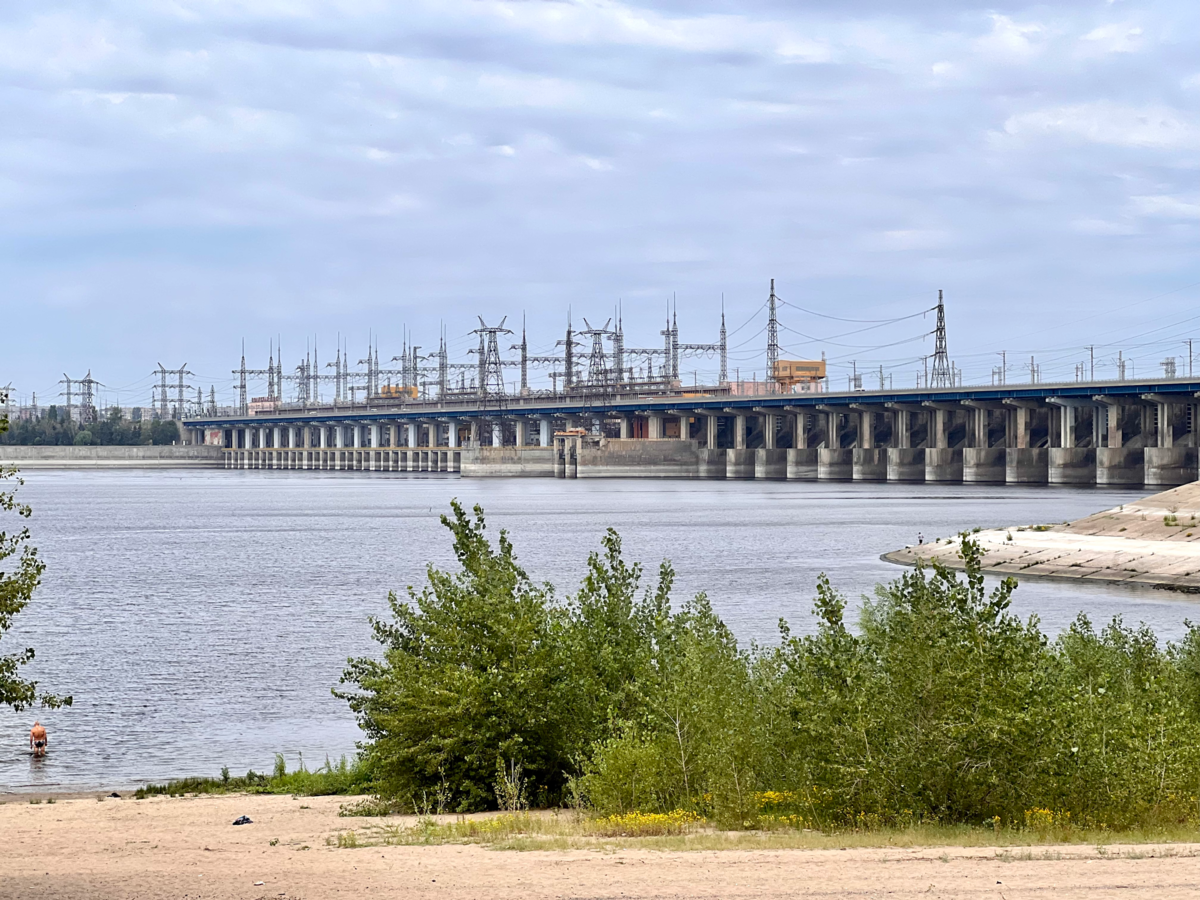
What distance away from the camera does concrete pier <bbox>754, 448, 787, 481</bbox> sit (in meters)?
189

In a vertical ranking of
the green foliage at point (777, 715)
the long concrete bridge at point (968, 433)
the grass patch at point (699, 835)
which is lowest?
the grass patch at point (699, 835)

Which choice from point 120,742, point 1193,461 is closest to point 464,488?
point 1193,461

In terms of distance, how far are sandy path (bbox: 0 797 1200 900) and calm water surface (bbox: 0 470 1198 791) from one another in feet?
31.5

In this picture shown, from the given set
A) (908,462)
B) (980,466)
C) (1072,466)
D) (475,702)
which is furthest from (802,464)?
(475,702)

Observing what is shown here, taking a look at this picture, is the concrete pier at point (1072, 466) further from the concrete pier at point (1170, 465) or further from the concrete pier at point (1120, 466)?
the concrete pier at point (1170, 465)

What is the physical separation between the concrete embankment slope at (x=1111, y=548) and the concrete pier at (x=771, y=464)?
12147 centimetres

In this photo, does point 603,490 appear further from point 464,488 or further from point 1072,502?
point 1072,502

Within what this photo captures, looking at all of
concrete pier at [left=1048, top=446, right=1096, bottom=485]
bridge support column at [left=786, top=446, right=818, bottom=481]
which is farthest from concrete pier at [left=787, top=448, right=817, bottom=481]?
Result: concrete pier at [left=1048, top=446, right=1096, bottom=485]

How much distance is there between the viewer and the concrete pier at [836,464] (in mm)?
180125

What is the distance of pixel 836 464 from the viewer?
180750 millimetres

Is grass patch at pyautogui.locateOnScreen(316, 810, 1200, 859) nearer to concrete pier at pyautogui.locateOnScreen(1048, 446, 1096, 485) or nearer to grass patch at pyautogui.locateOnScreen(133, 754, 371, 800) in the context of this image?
grass patch at pyautogui.locateOnScreen(133, 754, 371, 800)

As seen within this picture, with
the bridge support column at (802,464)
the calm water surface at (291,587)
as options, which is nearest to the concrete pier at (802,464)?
the bridge support column at (802,464)

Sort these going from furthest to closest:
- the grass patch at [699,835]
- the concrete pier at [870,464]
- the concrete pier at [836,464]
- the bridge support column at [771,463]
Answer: the bridge support column at [771,463], the concrete pier at [836,464], the concrete pier at [870,464], the grass patch at [699,835]

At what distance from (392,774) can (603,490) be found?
145129 mm
